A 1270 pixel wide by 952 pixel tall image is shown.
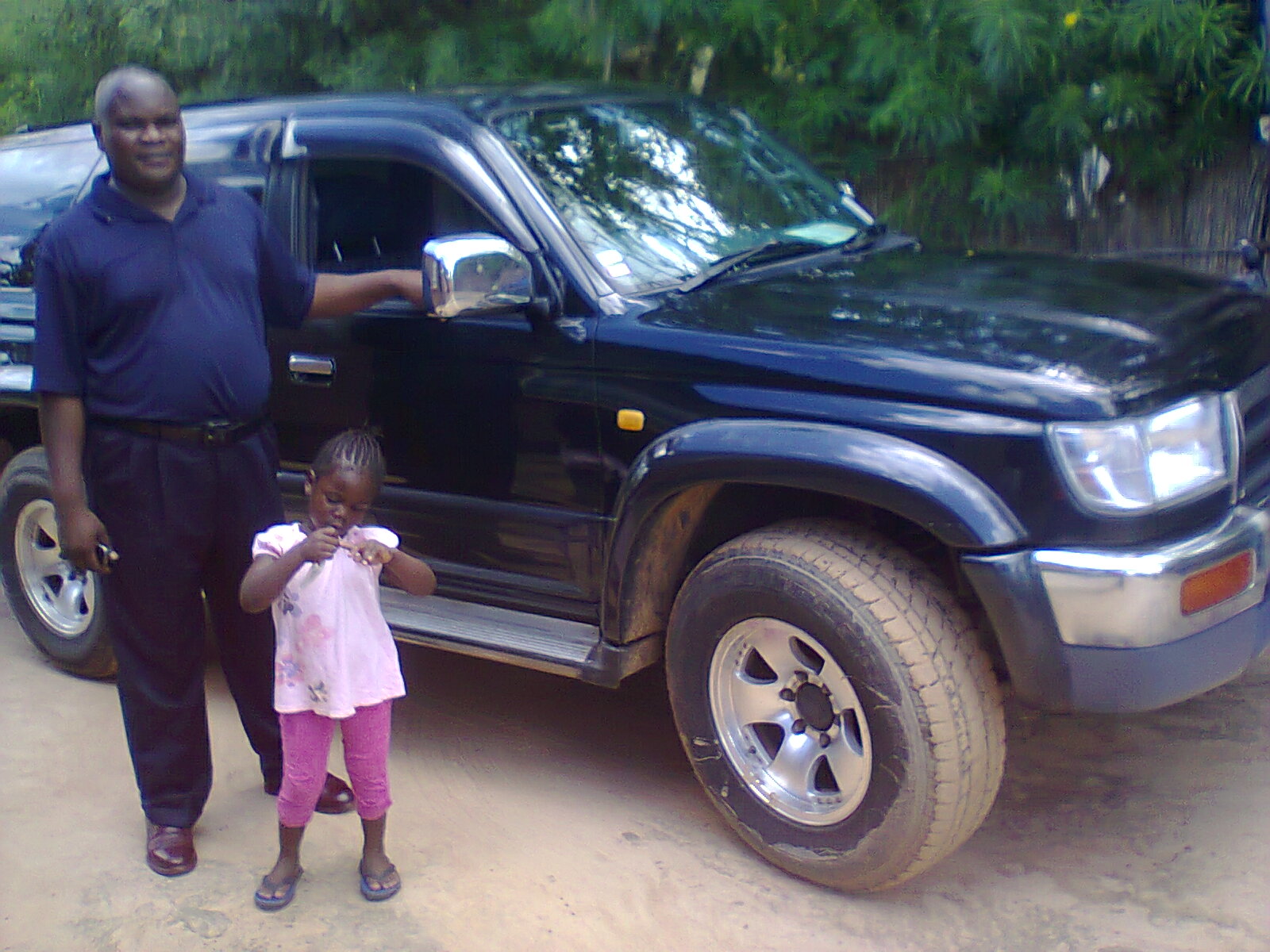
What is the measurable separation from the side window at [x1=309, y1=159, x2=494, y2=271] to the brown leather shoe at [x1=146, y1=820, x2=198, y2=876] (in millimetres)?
1670

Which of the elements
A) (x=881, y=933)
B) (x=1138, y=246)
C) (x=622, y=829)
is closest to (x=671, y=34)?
(x=1138, y=246)

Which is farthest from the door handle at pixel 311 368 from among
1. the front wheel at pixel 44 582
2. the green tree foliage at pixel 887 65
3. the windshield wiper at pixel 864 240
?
the green tree foliage at pixel 887 65

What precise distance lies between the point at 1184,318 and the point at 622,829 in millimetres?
1988

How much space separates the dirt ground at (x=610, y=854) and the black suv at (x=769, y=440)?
254mm

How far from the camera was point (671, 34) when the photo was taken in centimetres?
621

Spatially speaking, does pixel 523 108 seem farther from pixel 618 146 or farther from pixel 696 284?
pixel 696 284

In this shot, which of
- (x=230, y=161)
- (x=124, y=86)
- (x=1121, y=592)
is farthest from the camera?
(x=230, y=161)

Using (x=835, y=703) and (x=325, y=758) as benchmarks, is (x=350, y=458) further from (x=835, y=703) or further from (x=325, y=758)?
(x=835, y=703)

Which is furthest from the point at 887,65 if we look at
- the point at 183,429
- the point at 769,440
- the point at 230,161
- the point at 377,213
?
the point at 183,429

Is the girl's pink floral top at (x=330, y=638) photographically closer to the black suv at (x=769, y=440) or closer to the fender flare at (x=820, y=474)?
the black suv at (x=769, y=440)

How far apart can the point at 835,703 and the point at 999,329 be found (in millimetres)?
964

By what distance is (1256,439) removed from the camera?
10.7 ft

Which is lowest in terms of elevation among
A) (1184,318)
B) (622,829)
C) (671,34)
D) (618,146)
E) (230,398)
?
(622,829)

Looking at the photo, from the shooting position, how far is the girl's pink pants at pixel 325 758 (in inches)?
128
